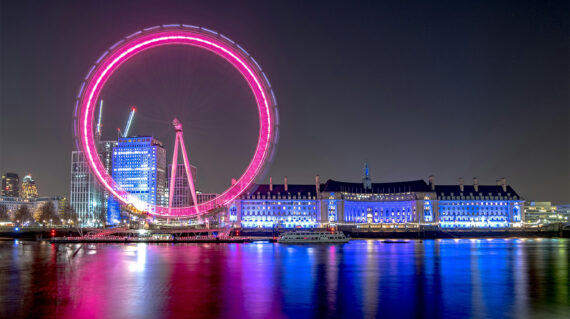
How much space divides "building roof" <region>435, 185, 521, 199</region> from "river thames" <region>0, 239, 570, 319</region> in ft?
298

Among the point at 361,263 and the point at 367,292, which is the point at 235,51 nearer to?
the point at 361,263

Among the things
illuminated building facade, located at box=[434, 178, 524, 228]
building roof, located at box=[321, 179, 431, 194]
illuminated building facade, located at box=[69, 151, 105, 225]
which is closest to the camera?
illuminated building facade, located at box=[434, 178, 524, 228]

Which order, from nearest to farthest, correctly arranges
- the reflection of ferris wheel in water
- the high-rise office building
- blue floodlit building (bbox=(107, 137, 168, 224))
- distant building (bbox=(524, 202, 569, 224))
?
the reflection of ferris wheel in water, the high-rise office building, blue floodlit building (bbox=(107, 137, 168, 224)), distant building (bbox=(524, 202, 569, 224))

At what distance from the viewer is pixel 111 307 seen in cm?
2345

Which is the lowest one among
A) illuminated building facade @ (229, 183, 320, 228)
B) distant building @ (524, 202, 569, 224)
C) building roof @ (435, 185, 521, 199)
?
distant building @ (524, 202, 569, 224)

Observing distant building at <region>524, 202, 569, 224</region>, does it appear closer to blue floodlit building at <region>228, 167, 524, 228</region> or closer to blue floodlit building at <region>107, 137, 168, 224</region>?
blue floodlit building at <region>228, 167, 524, 228</region>

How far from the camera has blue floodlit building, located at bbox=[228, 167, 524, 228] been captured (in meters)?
128

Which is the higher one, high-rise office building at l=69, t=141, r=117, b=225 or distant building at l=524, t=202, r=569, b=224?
high-rise office building at l=69, t=141, r=117, b=225

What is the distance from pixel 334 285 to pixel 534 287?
1155cm

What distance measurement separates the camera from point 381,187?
461 feet

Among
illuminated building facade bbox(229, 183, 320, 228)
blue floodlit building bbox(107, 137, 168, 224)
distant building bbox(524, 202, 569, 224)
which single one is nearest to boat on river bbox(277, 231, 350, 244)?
illuminated building facade bbox(229, 183, 320, 228)

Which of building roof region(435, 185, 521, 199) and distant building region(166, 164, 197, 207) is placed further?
distant building region(166, 164, 197, 207)

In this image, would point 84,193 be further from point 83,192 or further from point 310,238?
point 310,238

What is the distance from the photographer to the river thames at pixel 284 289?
22.6m
